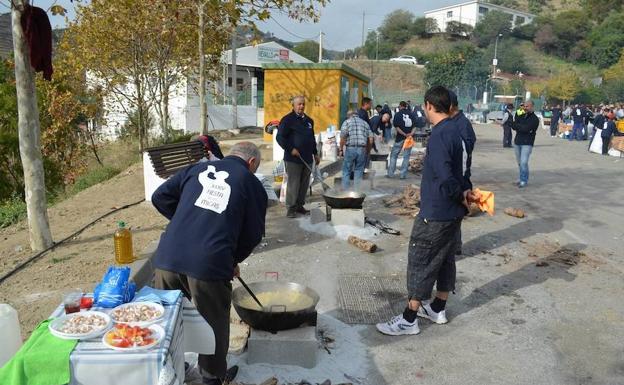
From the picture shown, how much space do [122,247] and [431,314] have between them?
10.7 feet

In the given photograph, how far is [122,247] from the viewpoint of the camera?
5.52m

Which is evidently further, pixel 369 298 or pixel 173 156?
pixel 173 156

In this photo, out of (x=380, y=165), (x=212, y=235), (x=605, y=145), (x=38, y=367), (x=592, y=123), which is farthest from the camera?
(x=592, y=123)

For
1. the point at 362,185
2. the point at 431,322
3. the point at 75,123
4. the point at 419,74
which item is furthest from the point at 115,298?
the point at 419,74

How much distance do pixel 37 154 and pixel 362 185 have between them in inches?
255

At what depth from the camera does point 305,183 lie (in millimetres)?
8312

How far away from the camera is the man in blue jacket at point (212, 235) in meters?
3.14

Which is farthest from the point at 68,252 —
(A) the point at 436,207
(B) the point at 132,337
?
(A) the point at 436,207

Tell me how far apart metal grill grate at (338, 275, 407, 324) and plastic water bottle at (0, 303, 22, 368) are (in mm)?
2804

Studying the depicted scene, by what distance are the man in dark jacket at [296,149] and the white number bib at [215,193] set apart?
4.80 meters

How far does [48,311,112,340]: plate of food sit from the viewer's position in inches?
99.3

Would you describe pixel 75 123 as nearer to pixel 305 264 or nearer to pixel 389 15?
pixel 305 264

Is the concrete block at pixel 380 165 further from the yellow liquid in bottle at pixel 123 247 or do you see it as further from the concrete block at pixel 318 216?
the yellow liquid in bottle at pixel 123 247

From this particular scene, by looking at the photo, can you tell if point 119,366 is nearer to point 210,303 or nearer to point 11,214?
point 210,303
